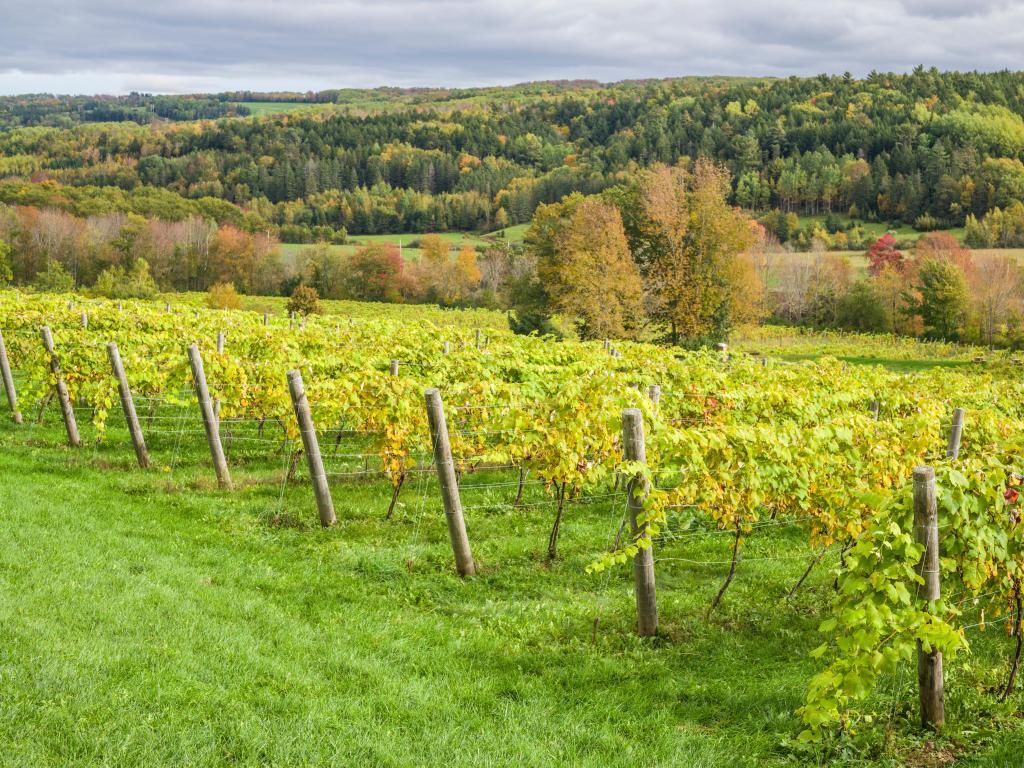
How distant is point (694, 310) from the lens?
43406 mm

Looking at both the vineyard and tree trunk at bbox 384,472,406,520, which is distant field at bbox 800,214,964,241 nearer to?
the vineyard

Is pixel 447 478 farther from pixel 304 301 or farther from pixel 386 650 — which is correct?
pixel 304 301

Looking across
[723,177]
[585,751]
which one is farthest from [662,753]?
[723,177]

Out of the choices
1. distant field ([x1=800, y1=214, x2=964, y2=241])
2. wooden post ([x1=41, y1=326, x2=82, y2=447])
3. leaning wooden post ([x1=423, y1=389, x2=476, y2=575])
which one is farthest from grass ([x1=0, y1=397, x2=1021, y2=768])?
distant field ([x1=800, y1=214, x2=964, y2=241])

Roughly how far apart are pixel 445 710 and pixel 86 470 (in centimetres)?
834

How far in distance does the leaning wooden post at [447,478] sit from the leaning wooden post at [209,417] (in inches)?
168

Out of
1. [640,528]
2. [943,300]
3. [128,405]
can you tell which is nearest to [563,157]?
[943,300]

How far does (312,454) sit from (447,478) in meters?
2.39

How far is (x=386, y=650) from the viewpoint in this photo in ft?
20.2

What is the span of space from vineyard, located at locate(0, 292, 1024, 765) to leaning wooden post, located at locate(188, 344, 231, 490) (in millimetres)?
34

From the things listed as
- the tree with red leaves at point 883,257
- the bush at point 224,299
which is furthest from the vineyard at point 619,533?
the tree with red leaves at point 883,257

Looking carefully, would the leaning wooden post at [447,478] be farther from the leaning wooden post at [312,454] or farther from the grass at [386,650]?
the leaning wooden post at [312,454]

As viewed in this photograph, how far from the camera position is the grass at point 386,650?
4727 mm

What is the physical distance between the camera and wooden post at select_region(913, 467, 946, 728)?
15.9ft
